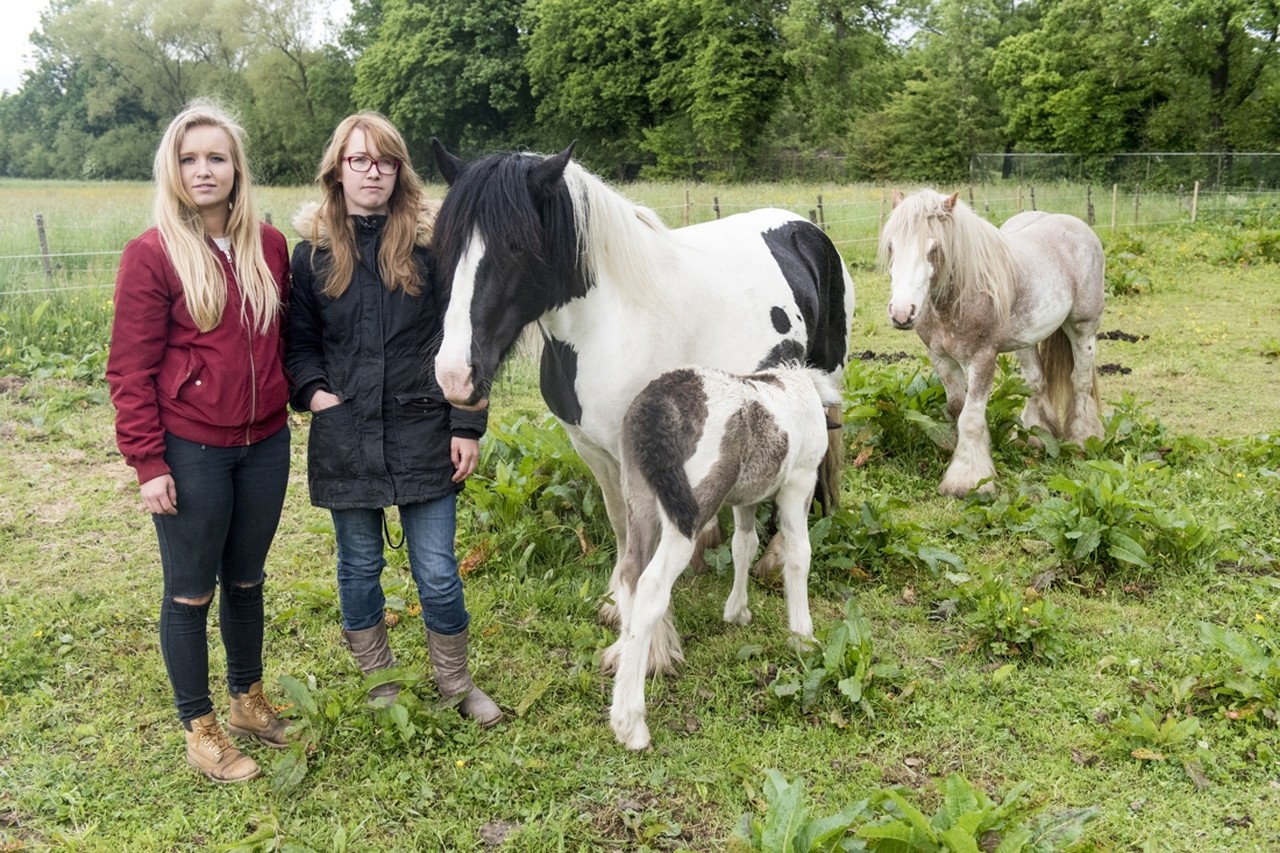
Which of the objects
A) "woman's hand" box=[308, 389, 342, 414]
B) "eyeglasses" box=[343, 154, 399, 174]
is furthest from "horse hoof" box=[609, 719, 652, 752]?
"eyeglasses" box=[343, 154, 399, 174]

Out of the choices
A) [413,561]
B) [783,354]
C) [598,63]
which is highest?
[598,63]

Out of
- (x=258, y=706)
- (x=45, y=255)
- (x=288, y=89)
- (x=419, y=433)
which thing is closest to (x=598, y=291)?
(x=419, y=433)

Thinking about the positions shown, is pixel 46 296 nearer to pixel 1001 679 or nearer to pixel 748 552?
pixel 748 552

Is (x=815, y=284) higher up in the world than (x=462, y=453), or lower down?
higher up

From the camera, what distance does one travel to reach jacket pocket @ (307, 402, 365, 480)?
2.86 meters

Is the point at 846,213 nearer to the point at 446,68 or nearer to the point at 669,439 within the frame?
the point at 669,439

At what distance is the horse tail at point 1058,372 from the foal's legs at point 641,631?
4881 mm

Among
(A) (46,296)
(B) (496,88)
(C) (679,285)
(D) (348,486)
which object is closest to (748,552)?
(C) (679,285)

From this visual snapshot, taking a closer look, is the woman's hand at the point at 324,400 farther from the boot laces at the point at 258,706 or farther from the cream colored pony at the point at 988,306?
the cream colored pony at the point at 988,306

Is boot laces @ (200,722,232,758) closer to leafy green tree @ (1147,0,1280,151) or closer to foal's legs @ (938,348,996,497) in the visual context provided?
foal's legs @ (938,348,996,497)

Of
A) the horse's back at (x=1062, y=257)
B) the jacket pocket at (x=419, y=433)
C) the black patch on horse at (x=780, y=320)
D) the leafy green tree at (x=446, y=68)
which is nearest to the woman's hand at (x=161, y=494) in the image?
the jacket pocket at (x=419, y=433)

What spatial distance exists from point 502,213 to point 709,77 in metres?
36.9

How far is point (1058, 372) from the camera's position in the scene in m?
6.83

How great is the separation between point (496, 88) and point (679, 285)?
138ft
